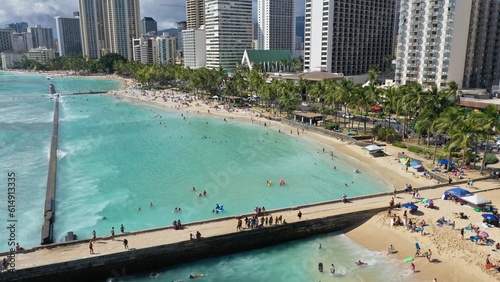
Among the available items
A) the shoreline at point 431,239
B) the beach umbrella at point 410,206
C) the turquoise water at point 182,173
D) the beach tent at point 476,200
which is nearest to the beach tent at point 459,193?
the beach tent at point 476,200

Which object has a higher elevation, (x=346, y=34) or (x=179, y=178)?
(x=346, y=34)

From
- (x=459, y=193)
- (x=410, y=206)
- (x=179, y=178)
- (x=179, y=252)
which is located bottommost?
(x=179, y=178)

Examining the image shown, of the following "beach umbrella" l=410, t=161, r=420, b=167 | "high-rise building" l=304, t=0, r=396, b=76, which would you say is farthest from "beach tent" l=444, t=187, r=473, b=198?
"high-rise building" l=304, t=0, r=396, b=76

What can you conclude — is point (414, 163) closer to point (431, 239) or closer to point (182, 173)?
point (431, 239)

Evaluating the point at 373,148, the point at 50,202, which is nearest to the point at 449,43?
the point at 373,148

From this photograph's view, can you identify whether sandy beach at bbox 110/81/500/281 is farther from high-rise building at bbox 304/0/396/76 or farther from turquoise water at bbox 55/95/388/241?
high-rise building at bbox 304/0/396/76

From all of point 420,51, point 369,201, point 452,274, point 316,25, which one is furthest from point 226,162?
point 316,25
